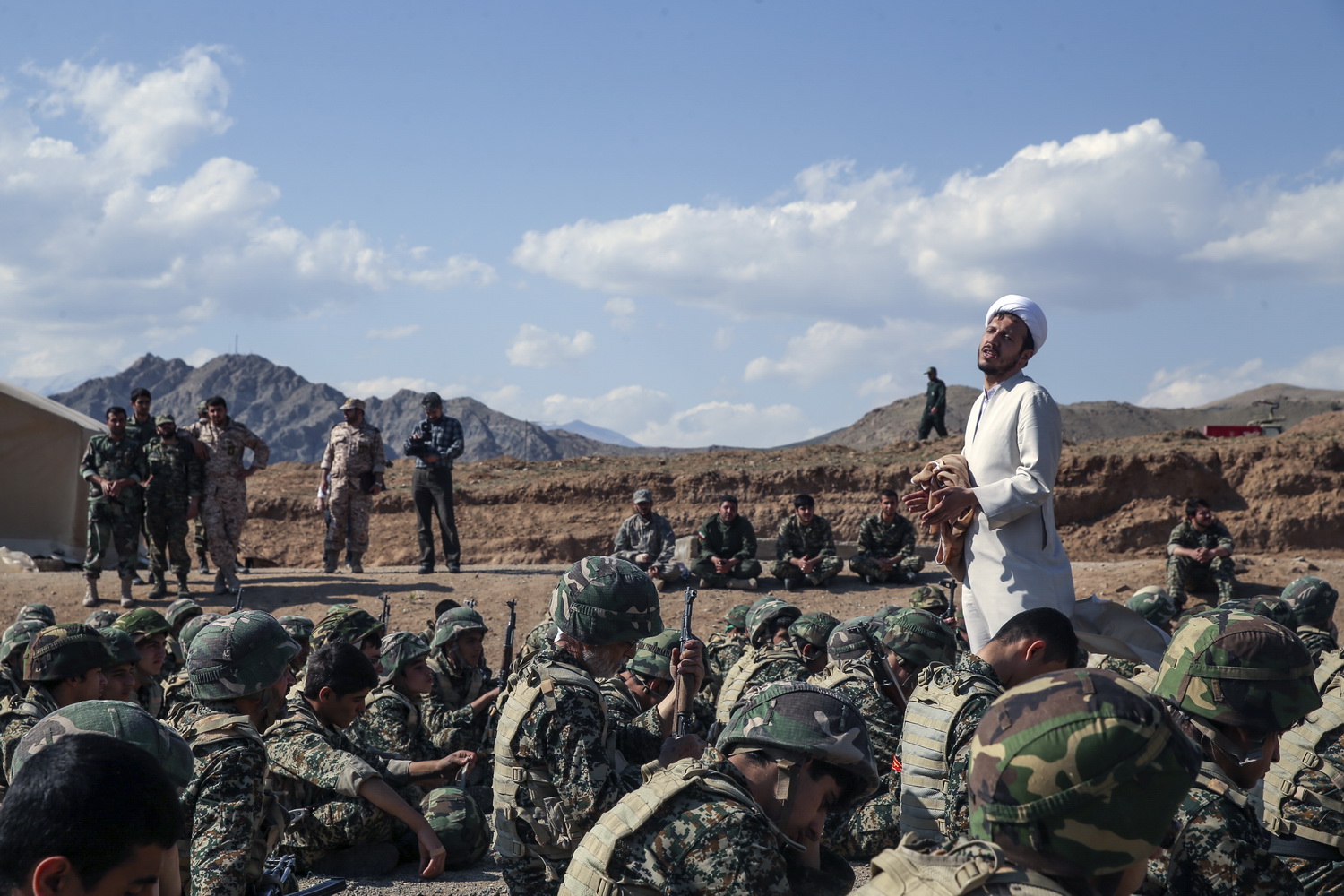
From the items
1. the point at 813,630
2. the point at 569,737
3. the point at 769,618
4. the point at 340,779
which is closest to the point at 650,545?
the point at 769,618

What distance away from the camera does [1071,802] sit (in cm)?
182

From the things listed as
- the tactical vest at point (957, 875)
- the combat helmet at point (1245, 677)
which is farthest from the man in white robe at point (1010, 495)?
the tactical vest at point (957, 875)

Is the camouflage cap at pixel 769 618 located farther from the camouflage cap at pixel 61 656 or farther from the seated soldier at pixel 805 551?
the seated soldier at pixel 805 551

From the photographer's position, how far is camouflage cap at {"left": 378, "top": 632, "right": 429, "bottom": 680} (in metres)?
6.55

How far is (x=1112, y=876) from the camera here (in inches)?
74.0

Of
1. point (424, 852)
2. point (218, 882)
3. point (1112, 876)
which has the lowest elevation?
point (424, 852)

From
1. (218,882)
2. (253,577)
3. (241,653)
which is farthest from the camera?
(253,577)

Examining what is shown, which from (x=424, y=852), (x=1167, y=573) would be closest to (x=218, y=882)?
(x=424, y=852)

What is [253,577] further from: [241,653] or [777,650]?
[241,653]

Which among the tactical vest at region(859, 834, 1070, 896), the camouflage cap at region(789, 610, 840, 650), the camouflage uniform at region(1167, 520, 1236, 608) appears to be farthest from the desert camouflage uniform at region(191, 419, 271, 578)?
the tactical vest at region(859, 834, 1070, 896)

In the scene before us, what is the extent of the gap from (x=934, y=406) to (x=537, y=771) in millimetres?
22476

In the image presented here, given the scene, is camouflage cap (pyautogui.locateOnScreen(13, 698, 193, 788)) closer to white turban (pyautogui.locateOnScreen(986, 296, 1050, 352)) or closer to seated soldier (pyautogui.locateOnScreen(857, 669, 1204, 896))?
seated soldier (pyautogui.locateOnScreen(857, 669, 1204, 896))

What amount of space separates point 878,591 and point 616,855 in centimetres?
1160

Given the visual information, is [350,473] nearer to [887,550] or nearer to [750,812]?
[887,550]
